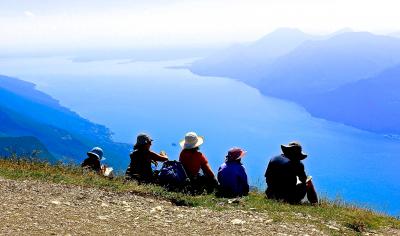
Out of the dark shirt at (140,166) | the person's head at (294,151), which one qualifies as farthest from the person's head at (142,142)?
the person's head at (294,151)

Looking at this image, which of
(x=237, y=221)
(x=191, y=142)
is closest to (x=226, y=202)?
(x=237, y=221)

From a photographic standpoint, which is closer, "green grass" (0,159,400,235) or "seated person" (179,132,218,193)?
"green grass" (0,159,400,235)

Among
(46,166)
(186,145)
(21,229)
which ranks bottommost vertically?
(21,229)

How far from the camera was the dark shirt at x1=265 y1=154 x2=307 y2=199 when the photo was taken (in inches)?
440

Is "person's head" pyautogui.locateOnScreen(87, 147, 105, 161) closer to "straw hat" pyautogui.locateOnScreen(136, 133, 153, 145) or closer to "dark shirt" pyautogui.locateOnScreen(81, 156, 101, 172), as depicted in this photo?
"dark shirt" pyautogui.locateOnScreen(81, 156, 101, 172)

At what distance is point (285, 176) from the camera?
11.2m

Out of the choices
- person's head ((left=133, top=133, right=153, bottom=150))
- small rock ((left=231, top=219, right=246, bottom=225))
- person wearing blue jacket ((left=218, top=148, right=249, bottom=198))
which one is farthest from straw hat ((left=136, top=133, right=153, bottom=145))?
small rock ((left=231, top=219, right=246, bottom=225))

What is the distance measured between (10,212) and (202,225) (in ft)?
11.5

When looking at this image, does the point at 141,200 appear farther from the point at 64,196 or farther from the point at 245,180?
the point at 245,180

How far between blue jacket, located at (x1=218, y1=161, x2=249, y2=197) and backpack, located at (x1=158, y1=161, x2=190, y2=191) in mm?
904

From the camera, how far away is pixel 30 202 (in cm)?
904

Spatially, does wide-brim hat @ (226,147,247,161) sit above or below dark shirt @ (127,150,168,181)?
above

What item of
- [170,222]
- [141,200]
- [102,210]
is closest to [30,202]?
[102,210]

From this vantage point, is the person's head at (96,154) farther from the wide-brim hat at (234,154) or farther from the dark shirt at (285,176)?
the dark shirt at (285,176)
